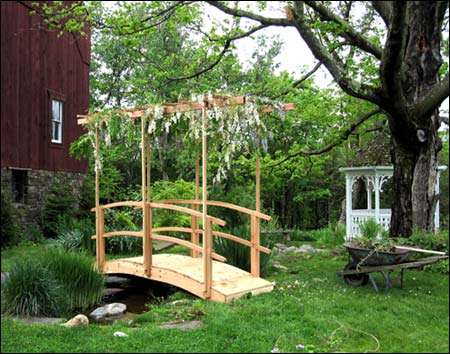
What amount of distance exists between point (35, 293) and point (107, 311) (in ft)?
3.36

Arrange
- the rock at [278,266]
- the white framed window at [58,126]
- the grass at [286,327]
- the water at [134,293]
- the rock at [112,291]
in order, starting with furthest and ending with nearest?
the white framed window at [58,126] < the rock at [278,266] < the rock at [112,291] < the water at [134,293] < the grass at [286,327]

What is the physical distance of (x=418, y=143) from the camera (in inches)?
325

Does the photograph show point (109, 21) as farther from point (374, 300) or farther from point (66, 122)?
point (374, 300)

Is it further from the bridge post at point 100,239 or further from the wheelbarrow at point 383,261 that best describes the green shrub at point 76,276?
the wheelbarrow at point 383,261

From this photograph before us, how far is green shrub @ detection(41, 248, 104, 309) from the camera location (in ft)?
18.4

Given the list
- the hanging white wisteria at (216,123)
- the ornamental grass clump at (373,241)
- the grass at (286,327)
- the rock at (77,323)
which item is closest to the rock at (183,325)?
the grass at (286,327)

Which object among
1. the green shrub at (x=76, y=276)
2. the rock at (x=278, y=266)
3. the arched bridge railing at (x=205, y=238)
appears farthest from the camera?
the rock at (x=278, y=266)

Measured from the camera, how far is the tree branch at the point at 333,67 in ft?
24.4

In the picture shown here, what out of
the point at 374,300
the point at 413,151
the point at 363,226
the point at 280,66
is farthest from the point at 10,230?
the point at 280,66

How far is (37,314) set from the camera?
4.97 metres

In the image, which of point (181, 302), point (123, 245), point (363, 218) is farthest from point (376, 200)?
point (181, 302)

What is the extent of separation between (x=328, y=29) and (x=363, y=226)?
319 cm

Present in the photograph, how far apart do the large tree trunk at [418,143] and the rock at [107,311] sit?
16.6ft

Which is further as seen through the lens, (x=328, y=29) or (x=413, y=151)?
(x=413, y=151)
